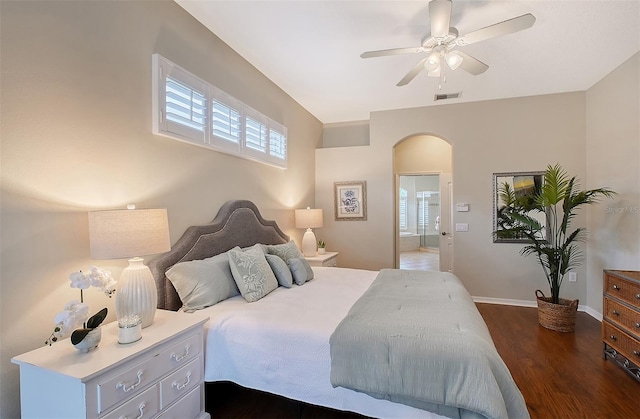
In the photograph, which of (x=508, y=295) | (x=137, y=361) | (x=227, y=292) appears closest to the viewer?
(x=137, y=361)

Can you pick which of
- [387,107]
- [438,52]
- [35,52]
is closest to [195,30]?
[35,52]

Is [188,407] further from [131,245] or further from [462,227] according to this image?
[462,227]

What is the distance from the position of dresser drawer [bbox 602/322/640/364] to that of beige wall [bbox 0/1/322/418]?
362 cm

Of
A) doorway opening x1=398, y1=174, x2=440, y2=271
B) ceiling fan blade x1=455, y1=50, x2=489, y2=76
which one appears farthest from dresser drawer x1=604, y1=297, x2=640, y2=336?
doorway opening x1=398, y1=174, x2=440, y2=271

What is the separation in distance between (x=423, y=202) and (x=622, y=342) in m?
7.66

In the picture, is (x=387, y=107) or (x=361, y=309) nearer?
(x=361, y=309)

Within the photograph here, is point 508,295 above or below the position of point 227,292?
below

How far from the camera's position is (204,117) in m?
2.55

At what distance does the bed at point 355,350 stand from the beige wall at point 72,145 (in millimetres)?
509

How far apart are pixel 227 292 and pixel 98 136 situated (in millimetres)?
1312

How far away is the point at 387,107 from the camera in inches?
182

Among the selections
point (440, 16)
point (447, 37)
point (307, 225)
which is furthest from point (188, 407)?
point (447, 37)

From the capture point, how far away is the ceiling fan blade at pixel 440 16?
189cm

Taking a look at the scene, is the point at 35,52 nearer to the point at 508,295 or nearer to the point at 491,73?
the point at 491,73
